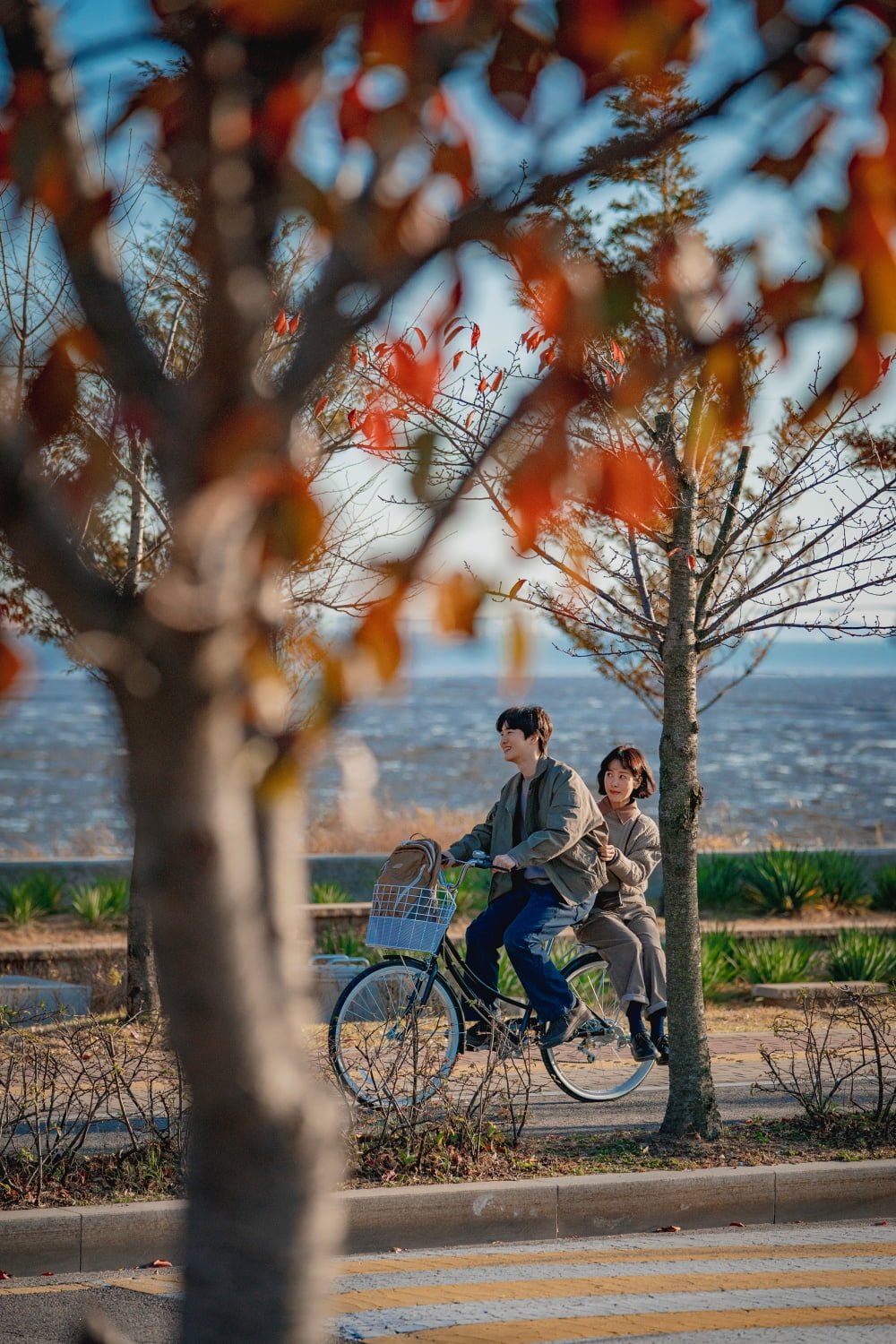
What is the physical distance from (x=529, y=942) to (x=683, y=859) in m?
1.11

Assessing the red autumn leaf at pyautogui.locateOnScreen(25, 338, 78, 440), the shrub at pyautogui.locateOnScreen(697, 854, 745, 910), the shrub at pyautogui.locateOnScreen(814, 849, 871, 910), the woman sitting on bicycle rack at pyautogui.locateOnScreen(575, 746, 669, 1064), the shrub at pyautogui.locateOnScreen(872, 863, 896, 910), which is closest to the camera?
the red autumn leaf at pyautogui.locateOnScreen(25, 338, 78, 440)

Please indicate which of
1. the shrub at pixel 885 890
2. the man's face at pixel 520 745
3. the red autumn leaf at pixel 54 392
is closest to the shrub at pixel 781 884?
the shrub at pixel 885 890

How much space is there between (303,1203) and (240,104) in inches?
70.2

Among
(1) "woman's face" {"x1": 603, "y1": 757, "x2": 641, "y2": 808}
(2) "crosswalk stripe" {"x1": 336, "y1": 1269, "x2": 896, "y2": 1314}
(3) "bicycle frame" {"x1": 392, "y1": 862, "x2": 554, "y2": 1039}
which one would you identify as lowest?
(2) "crosswalk stripe" {"x1": 336, "y1": 1269, "x2": 896, "y2": 1314}

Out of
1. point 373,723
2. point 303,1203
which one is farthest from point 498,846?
point 373,723

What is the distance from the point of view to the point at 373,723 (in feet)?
379

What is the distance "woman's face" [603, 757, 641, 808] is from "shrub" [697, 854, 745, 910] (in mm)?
6364

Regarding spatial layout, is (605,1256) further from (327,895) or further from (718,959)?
(327,895)

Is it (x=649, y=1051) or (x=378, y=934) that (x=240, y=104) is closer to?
(x=378, y=934)

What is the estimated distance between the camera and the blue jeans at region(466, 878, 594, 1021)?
7445 mm

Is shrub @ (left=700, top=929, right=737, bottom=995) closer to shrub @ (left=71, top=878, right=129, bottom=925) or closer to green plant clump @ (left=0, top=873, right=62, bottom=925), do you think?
shrub @ (left=71, top=878, right=129, bottom=925)

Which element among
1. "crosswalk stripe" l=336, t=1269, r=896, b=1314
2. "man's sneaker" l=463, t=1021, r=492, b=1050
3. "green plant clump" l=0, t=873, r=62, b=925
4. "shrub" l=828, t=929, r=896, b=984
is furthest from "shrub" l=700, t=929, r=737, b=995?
"green plant clump" l=0, t=873, r=62, b=925

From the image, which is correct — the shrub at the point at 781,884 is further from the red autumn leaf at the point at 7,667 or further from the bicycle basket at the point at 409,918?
the red autumn leaf at the point at 7,667

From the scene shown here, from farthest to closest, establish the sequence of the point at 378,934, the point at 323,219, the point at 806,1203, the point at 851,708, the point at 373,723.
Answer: the point at 851,708
the point at 373,723
the point at 378,934
the point at 806,1203
the point at 323,219
